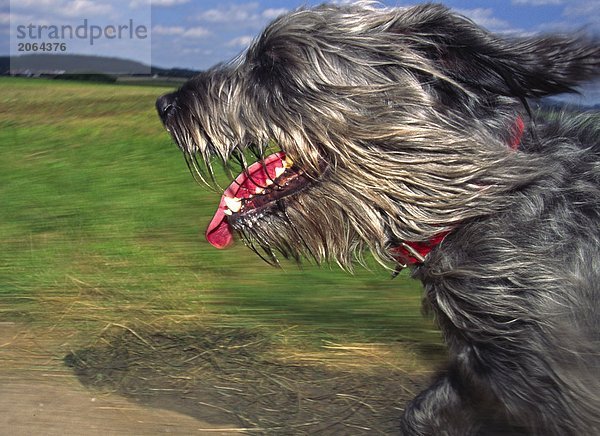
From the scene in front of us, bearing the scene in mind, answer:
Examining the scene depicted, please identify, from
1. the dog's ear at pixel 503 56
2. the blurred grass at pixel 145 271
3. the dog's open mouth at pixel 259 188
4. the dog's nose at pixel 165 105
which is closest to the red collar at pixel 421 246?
the dog's ear at pixel 503 56

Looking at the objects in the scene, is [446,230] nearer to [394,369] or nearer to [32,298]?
[394,369]

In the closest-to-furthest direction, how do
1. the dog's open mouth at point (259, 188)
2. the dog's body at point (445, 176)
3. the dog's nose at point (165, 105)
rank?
the dog's body at point (445, 176) < the dog's open mouth at point (259, 188) < the dog's nose at point (165, 105)

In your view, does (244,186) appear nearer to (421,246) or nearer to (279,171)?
(279,171)

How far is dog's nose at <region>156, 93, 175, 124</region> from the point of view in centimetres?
336

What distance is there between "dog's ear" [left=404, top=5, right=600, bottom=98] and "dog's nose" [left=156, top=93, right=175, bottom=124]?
0.92 metres

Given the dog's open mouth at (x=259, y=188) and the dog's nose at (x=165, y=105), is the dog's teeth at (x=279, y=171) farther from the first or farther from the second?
the dog's nose at (x=165, y=105)

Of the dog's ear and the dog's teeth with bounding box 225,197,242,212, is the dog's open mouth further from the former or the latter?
the dog's ear

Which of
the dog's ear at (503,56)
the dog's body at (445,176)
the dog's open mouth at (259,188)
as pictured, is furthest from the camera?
the dog's open mouth at (259,188)

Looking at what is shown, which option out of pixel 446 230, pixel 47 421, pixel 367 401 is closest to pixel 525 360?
pixel 446 230

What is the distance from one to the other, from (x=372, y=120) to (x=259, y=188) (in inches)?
20.3

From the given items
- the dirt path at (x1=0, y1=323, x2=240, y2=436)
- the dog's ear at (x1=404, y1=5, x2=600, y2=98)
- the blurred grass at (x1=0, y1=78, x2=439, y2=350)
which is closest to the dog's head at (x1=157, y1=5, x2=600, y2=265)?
the dog's ear at (x1=404, y1=5, x2=600, y2=98)

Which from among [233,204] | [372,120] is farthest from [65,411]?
[372,120]

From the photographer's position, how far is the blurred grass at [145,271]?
4.75m

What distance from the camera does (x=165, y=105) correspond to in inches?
133
